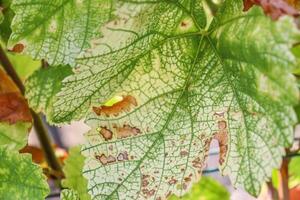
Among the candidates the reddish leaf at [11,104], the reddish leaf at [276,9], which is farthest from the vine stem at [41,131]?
the reddish leaf at [276,9]

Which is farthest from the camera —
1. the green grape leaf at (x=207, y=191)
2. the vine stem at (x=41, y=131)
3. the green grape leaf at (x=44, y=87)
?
the green grape leaf at (x=207, y=191)

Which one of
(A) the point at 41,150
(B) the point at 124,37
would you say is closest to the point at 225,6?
(B) the point at 124,37

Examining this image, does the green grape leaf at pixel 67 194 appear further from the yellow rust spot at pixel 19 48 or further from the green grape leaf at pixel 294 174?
the green grape leaf at pixel 294 174

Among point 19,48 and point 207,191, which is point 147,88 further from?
point 207,191

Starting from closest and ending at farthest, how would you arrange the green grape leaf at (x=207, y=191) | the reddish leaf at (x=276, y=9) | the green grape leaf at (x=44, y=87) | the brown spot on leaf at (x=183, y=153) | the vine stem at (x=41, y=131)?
the reddish leaf at (x=276, y=9) → the brown spot on leaf at (x=183, y=153) → the green grape leaf at (x=44, y=87) → the vine stem at (x=41, y=131) → the green grape leaf at (x=207, y=191)

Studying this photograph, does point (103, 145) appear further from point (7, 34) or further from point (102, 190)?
point (7, 34)

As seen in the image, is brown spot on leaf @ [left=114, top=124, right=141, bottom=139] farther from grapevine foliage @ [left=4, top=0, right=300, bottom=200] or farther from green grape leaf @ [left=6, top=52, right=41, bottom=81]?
green grape leaf @ [left=6, top=52, right=41, bottom=81]

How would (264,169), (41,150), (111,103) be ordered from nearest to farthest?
(264,169)
(111,103)
(41,150)
